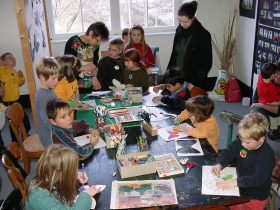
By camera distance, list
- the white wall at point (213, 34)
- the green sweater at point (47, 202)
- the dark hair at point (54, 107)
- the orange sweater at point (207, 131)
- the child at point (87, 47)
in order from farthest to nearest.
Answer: the white wall at point (213, 34), the child at point (87, 47), the orange sweater at point (207, 131), the dark hair at point (54, 107), the green sweater at point (47, 202)

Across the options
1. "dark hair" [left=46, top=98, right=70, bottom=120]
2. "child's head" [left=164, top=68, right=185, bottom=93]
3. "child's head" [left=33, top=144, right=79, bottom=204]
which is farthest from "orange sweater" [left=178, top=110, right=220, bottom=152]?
"child's head" [left=33, top=144, right=79, bottom=204]

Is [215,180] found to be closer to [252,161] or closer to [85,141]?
[252,161]

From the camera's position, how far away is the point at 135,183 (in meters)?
2.03

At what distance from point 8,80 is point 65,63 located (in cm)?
161

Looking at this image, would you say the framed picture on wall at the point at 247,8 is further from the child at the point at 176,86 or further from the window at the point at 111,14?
the child at the point at 176,86

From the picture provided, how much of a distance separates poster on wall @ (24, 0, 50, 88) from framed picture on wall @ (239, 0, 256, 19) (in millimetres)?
3145

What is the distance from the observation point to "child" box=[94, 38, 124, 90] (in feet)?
12.9

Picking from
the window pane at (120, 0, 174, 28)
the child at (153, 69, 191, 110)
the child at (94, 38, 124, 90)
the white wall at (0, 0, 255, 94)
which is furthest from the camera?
the window pane at (120, 0, 174, 28)

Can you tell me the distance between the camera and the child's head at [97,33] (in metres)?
3.79

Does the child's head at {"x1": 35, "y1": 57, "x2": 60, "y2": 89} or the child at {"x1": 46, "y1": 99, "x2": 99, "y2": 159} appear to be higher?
the child's head at {"x1": 35, "y1": 57, "x2": 60, "y2": 89}

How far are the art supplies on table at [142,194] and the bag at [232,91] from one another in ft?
12.3

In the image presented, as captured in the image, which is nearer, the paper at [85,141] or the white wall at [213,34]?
the paper at [85,141]

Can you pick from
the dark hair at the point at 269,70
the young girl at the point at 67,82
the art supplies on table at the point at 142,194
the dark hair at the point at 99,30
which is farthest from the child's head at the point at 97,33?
the art supplies on table at the point at 142,194

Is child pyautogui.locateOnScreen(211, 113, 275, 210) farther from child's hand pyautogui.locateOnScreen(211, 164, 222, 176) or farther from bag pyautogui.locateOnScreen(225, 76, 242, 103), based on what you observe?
bag pyautogui.locateOnScreen(225, 76, 242, 103)
